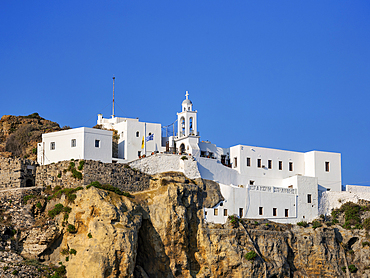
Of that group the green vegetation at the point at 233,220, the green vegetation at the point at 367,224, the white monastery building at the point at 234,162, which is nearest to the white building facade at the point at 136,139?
the white monastery building at the point at 234,162

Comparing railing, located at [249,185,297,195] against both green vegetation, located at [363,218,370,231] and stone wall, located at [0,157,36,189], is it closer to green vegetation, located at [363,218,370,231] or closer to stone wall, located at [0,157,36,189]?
green vegetation, located at [363,218,370,231]

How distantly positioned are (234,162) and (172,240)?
58.3ft

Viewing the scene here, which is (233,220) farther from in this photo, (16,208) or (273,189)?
(16,208)

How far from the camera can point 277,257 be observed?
70.7 metres

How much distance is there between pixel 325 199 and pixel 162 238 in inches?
1065

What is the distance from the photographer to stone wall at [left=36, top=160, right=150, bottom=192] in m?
63.7

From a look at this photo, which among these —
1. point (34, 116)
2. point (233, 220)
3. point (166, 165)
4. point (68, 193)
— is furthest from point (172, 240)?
point (34, 116)

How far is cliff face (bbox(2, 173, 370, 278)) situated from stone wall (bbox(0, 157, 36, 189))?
12.7 feet

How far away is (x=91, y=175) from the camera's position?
63.9m

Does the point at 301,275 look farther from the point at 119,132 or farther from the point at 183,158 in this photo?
the point at 119,132

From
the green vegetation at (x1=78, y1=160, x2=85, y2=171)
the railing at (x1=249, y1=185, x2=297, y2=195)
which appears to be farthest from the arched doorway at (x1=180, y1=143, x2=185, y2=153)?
the green vegetation at (x1=78, y1=160, x2=85, y2=171)

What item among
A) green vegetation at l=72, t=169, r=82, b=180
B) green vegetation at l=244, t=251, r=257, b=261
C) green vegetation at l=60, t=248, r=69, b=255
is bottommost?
green vegetation at l=244, t=251, r=257, b=261

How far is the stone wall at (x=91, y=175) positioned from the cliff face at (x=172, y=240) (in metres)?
1.98

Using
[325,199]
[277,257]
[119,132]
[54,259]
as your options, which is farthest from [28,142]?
[325,199]
